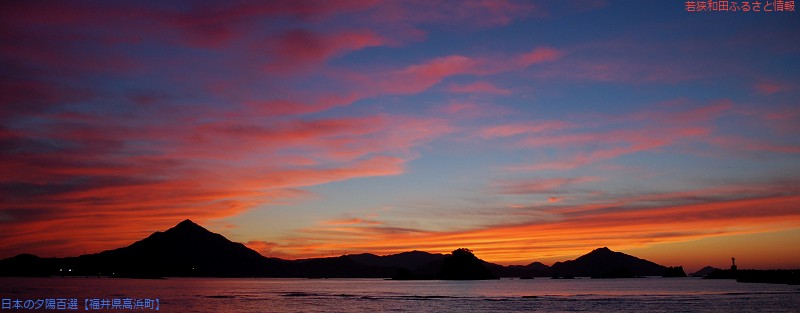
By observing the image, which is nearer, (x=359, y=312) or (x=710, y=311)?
(x=710, y=311)

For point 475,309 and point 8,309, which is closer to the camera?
point 8,309

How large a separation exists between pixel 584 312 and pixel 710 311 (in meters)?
19.4

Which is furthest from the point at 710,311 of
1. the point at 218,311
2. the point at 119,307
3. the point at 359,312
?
the point at 119,307

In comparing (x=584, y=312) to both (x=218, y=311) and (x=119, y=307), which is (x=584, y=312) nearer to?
(x=218, y=311)

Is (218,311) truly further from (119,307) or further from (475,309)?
(475,309)

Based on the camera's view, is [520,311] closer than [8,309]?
No

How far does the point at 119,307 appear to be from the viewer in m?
110

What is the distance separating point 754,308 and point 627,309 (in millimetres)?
19084

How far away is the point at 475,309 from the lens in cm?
11069

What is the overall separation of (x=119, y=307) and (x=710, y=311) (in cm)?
9893

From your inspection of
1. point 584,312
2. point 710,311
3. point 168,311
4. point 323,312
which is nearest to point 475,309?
point 584,312

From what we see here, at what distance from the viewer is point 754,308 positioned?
9962 centimetres

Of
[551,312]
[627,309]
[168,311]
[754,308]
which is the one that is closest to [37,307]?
[168,311]

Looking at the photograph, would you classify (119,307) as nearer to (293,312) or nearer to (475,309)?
(293,312)
